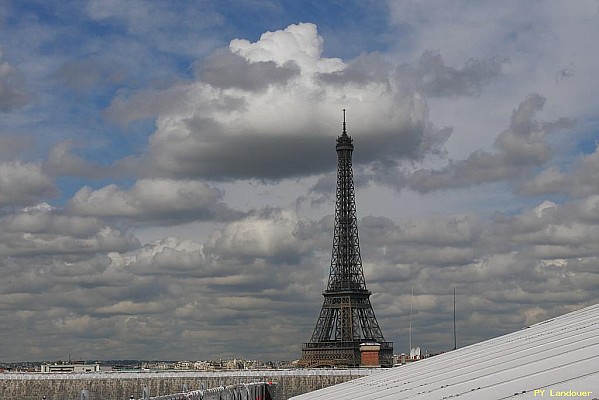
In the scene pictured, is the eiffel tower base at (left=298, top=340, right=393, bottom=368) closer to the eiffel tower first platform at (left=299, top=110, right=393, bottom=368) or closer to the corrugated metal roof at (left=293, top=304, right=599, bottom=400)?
the eiffel tower first platform at (left=299, top=110, right=393, bottom=368)

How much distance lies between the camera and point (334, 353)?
365 feet

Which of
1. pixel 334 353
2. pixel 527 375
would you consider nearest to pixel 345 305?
pixel 334 353

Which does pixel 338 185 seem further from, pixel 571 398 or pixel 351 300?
pixel 571 398

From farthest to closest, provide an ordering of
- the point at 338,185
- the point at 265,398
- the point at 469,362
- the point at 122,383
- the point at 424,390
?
the point at 338,185 < the point at 122,383 < the point at 265,398 < the point at 469,362 < the point at 424,390

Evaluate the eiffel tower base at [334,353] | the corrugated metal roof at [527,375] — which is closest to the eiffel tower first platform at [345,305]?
the eiffel tower base at [334,353]

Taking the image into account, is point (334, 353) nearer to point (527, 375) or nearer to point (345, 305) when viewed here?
point (345, 305)

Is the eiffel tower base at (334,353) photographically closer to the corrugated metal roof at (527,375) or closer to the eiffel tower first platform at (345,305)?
the eiffel tower first platform at (345,305)

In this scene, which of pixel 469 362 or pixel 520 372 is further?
pixel 469 362

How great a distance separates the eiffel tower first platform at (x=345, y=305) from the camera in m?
110

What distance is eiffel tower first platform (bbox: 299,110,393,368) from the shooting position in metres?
110

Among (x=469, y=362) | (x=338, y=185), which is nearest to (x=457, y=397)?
(x=469, y=362)

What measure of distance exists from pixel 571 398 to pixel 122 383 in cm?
6093

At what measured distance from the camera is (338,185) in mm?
120375

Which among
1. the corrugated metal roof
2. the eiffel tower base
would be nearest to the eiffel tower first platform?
the eiffel tower base
